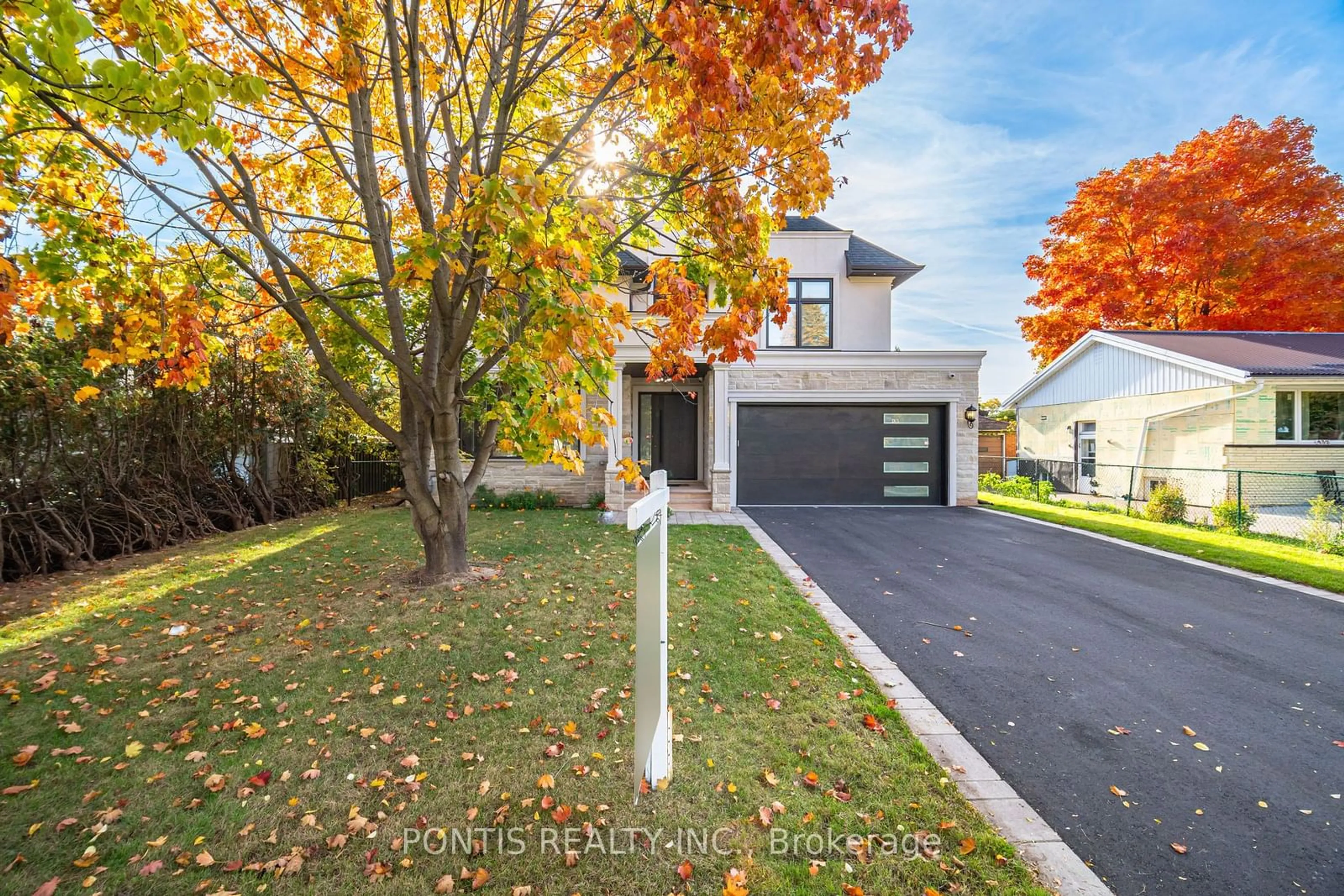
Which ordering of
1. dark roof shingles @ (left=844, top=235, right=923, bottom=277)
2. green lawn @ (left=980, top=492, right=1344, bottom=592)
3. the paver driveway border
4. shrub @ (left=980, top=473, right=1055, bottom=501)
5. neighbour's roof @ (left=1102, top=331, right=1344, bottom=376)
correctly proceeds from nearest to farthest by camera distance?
the paver driveway border, green lawn @ (left=980, top=492, right=1344, bottom=592), neighbour's roof @ (left=1102, top=331, right=1344, bottom=376), dark roof shingles @ (left=844, top=235, right=923, bottom=277), shrub @ (left=980, top=473, right=1055, bottom=501)

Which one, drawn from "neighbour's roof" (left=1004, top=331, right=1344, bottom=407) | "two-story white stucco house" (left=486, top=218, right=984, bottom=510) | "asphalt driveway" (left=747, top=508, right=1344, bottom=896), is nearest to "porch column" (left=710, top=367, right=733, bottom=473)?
"two-story white stucco house" (left=486, top=218, right=984, bottom=510)

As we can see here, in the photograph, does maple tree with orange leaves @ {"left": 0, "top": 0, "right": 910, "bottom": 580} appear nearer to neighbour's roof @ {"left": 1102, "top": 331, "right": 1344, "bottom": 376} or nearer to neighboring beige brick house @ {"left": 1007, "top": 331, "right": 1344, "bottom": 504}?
neighboring beige brick house @ {"left": 1007, "top": 331, "right": 1344, "bottom": 504}

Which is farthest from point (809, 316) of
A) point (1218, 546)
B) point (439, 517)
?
point (439, 517)

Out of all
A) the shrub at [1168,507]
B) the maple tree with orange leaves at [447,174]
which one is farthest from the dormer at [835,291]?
the maple tree with orange leaves at [447,174]

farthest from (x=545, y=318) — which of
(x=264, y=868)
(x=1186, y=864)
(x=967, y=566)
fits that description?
(x=967, y=566)

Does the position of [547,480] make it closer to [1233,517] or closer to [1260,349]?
[1233,517]

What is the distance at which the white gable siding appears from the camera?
13109 millimetres

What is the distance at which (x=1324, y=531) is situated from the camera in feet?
25.2

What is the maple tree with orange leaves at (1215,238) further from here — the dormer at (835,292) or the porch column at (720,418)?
the porch column at (720,418)

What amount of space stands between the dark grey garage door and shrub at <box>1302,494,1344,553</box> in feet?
18.0

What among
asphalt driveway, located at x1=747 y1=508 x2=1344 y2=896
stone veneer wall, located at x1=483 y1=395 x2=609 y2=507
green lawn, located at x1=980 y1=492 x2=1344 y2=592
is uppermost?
stone veneer wall, located at x1=483 y1=395 x2=609 y2=507

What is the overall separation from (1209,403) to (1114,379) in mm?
2821

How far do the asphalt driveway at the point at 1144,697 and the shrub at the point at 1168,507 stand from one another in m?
4.66

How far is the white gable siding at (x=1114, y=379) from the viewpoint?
13.1m
